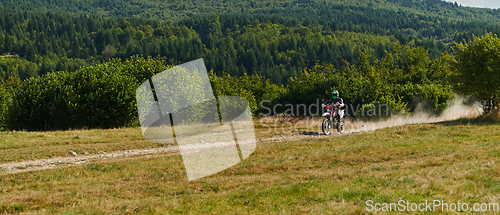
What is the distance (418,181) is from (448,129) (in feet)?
43.8

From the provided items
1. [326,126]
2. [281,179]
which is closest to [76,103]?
[326,126]

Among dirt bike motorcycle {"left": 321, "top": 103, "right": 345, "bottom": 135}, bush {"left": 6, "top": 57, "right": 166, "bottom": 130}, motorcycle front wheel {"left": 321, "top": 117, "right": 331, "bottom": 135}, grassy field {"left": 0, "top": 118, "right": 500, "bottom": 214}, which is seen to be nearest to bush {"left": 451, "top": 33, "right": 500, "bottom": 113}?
grassy field {"left": 0, "top": 118, "right": 500, "bottom": 214}

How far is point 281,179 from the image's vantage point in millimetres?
13000

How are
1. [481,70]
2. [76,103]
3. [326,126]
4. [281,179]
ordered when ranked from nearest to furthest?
[281,179] < [326,126] < [481,70] < [76,103]

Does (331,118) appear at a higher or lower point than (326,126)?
higher

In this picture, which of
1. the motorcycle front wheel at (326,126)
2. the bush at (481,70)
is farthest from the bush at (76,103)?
the bush at (481,70)

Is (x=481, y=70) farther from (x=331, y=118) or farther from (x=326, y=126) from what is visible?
(x=326, y=126)

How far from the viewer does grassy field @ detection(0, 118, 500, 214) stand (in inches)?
384

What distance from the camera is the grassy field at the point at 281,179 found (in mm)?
9742

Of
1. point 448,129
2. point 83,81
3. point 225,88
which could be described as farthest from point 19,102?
point 225,88

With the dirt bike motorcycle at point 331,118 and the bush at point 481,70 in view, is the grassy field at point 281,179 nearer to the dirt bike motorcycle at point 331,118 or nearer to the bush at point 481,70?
the dirt bike motorcycle at point 331,118

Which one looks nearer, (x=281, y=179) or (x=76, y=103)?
(x=281, y=179)

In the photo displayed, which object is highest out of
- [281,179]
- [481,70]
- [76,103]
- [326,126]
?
[481,70]

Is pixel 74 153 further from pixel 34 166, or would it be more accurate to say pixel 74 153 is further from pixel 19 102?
pixel 19 102
